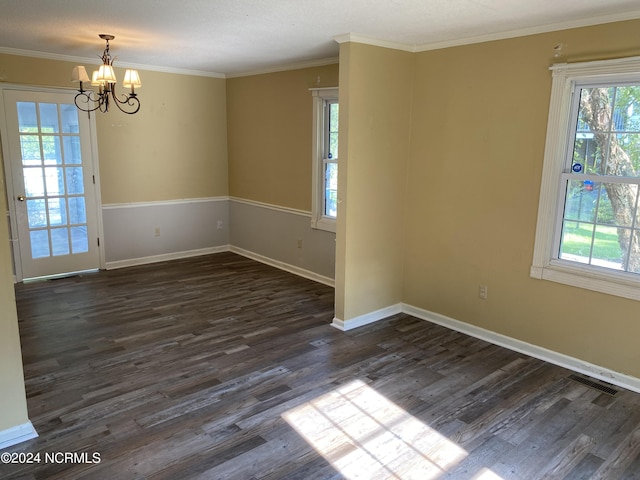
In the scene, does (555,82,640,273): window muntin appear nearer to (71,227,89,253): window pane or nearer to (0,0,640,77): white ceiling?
(0,0,640,77): white ceiling

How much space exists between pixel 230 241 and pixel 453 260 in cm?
376

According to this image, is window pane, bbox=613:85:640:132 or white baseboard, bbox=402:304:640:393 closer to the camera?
window pane, bbox=613:85:640:132

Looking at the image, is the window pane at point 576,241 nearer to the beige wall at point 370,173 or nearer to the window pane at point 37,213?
the beige wall at point 370,173

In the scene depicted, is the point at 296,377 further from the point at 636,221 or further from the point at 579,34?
the point at 579,34

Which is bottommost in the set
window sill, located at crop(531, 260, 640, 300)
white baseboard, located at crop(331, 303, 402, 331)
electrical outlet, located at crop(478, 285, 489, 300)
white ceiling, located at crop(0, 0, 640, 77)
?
white baseboard, located at crop(331, 303, 402, 331)

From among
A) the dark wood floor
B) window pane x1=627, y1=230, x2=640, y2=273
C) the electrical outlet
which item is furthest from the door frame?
window pane x1=627, y1=230, x2=640, y2=273

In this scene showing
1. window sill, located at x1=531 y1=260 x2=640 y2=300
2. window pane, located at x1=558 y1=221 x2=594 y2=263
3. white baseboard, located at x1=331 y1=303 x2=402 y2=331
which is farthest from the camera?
white baseboard, located at x1=331 y1=303 x2=402 y2=331

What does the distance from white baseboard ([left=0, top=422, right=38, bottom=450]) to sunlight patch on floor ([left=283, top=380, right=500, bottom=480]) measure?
4.58ft

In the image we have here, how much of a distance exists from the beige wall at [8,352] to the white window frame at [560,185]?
3.42 metres

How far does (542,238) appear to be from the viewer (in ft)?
11.5

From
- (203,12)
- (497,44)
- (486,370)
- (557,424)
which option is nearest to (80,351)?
(203,12)

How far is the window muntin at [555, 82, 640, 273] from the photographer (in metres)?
3.08

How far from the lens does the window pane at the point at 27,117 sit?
16.4ft

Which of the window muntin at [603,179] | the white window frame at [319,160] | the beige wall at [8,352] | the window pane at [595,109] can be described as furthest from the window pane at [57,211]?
the window pane at [595,109]
